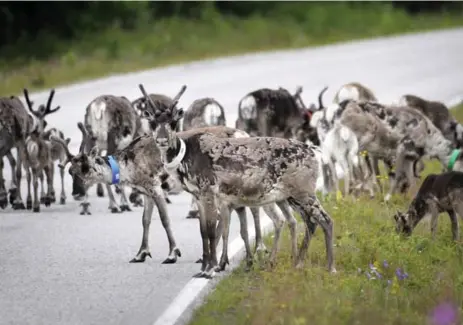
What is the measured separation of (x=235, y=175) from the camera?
13.4m

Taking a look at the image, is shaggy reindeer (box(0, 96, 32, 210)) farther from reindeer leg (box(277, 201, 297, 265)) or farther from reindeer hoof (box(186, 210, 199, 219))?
reindeer leg (box(277, 201, 297, 265))

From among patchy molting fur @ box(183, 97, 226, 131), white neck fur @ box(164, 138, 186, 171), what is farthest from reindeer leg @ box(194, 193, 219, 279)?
patchy molting fur @ box(183, 97, 226, 131)

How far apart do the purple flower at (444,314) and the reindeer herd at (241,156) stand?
2.15 meters

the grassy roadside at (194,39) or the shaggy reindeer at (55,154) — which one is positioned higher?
the grassy roadside at (194,39)

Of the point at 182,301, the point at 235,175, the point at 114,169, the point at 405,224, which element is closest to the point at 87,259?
the point at 114,169

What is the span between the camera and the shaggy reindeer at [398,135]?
19.2 meters

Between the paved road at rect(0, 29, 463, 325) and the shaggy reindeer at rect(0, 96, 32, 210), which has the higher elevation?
the shaggy reindeer at rect(0, 96, 32, 210)

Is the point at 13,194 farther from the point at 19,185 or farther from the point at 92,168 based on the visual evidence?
the point at 92,168

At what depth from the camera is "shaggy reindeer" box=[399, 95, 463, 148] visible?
21.0m

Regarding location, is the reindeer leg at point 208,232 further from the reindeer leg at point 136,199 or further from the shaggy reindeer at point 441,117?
the shaggy reindeer at point 441,117

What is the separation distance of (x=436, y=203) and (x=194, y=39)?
30.4 metres

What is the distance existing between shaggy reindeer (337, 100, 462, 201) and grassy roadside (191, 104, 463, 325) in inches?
123

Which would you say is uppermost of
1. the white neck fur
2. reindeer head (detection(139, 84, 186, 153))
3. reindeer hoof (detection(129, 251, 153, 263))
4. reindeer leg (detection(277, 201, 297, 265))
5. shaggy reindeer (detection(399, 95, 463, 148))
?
reindeer head (detection(139, 84, 186, 153))

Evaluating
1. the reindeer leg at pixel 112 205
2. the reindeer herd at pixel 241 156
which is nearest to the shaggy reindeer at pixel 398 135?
the reindeer herd at pixel 241 156
